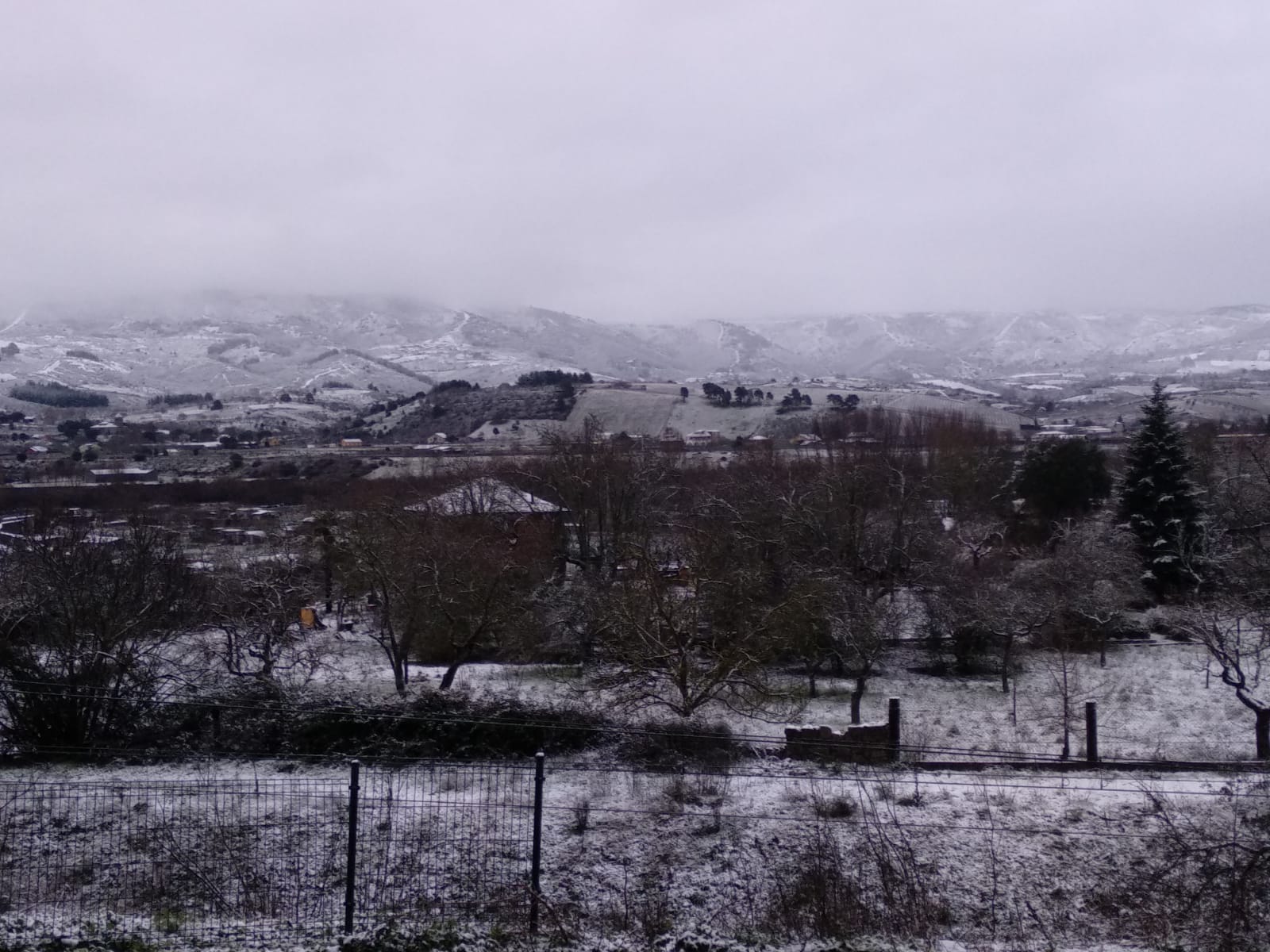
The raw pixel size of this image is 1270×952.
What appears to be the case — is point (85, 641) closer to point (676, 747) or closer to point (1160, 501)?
point (676, 747)

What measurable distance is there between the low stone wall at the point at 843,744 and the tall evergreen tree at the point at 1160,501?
15.9 meters

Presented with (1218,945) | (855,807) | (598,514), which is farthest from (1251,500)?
(1218,945)

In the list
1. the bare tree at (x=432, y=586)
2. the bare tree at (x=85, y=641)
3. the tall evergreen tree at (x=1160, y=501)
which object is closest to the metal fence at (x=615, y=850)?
the bare tree at (x=85, y=641)

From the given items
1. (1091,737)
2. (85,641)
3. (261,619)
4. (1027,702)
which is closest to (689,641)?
(1091,737)

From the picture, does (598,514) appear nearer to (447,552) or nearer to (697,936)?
(447,552)

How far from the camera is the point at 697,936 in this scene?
6.20 m

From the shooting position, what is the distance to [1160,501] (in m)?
25.4

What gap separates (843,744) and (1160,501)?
18.0m

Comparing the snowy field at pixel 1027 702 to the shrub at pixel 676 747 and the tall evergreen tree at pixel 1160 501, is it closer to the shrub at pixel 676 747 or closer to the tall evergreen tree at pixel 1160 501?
the shrub at pixel 676 747

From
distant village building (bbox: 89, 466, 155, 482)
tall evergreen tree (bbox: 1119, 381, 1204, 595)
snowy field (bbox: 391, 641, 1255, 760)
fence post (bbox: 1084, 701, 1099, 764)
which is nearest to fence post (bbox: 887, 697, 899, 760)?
snowy field (bbox: 391, 641, 1255, 760)

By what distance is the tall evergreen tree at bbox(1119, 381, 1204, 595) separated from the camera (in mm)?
24922

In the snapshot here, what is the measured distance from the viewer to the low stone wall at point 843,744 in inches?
467

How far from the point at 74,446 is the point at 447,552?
8070 centimetres

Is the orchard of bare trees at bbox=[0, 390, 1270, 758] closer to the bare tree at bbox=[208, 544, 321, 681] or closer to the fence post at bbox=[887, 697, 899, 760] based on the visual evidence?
the bare tree at bbox=[208, 544, 321, 681]
